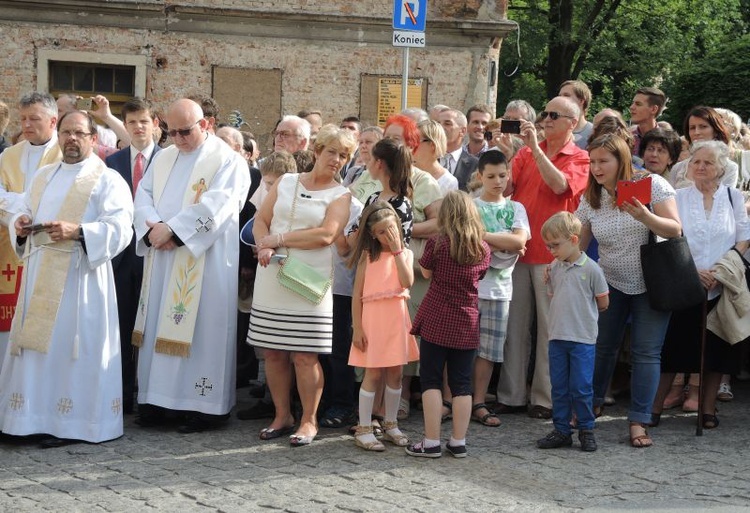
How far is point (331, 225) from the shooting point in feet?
24.4

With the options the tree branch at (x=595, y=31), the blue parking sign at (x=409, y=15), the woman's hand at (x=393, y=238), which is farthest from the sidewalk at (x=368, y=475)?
the tree branch at (x=595, y=31)

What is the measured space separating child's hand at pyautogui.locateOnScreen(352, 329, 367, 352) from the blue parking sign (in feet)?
15.3

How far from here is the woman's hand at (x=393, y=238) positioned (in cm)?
714

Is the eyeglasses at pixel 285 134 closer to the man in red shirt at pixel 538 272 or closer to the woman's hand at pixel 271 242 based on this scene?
the woman's hand at pixel 271 242

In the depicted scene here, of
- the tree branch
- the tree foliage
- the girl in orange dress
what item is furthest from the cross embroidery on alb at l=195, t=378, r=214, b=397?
the tree branch

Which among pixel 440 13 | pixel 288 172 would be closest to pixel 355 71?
pixel 440 13

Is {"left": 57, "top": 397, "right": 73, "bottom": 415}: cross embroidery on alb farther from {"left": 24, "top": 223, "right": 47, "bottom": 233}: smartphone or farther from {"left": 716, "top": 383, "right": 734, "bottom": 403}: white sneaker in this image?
{"left": 716, "top": 383, "right": 734, "bottom": 403}: white sneaker

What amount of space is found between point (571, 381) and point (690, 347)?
1.18 meters

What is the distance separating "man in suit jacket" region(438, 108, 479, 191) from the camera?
9.18 meters

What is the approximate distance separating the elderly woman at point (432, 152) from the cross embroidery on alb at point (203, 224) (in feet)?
5.23

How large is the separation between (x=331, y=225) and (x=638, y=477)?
2.46m

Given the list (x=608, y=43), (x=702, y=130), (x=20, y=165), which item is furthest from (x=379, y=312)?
(x=608, y=43)

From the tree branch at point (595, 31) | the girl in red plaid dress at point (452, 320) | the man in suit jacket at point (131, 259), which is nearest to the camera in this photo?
the girl in red plaid dress at point (452, 320)

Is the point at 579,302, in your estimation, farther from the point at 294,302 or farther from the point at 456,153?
the point at 456,153
